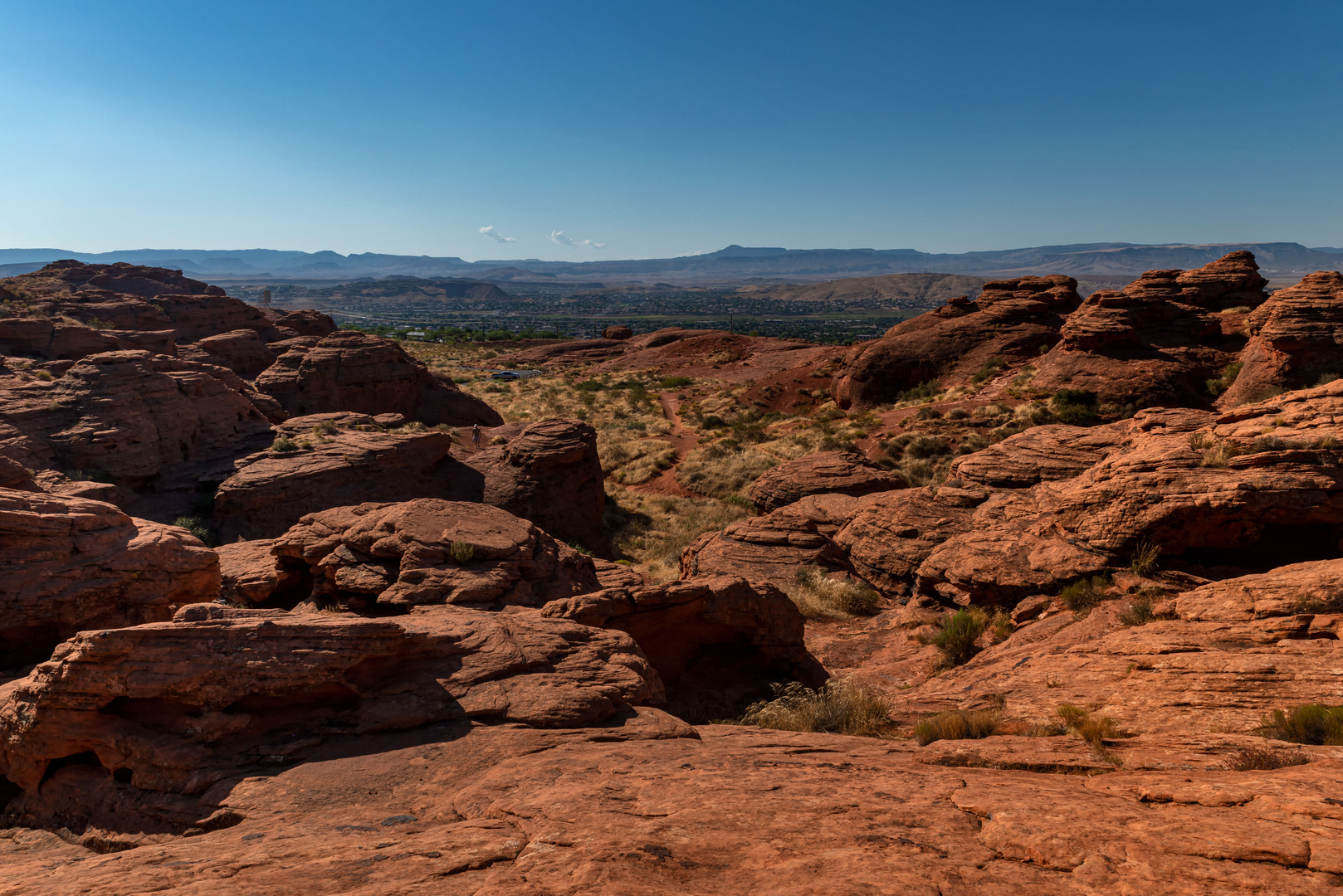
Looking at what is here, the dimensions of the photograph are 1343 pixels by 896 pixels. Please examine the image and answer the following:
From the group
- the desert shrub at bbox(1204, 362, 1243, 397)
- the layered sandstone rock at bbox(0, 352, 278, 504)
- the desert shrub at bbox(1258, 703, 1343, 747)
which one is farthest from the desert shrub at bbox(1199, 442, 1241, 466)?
the layered sandstone rock at bbox(0, 352, 278, 504)

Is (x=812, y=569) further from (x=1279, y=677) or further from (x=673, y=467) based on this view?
(x=673, y=467)

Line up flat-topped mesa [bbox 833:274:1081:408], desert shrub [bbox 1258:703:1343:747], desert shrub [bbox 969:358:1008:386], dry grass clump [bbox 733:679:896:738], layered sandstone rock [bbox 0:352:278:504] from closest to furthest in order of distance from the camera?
desert shrub [bbox 1258:703:1343:747], dry grass clump [bbox 733:679:896:738], layered sandstone rock [bbox 0:352:278:504], desert shrub [bbox 969:358:1008:386], flat-topped mesa [bbox 833:274:1081:408]

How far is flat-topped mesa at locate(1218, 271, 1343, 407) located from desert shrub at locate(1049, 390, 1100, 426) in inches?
162

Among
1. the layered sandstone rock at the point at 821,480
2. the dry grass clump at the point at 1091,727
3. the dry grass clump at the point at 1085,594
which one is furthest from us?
the layered sandstone rock at the point at 821,480

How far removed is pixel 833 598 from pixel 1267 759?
987cm

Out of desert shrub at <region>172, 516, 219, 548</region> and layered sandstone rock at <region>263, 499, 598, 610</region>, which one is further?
desert shrub at <region>172, 516, 219, 548</region>

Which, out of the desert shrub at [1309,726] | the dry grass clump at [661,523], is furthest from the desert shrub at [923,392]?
the desert shrub at [1309,726]

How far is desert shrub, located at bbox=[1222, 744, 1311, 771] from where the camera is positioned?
17.2 feet

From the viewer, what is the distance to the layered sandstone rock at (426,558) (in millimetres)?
10359

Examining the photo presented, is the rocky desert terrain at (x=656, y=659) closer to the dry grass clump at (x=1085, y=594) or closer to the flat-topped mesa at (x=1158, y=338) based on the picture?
the dry grass clump at (x=1085, y=594)

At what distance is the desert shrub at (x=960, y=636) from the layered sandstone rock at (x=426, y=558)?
247 inches

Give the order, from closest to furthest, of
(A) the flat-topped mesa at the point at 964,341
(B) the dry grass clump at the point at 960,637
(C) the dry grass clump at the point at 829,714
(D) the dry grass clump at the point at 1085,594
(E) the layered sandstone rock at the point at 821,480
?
(C) the dry grass clump at the point at 829,714
(D) the dry grass clump at the point at 1085,594
(B) the dry grass clump at the point at 960,637
(E) the layered sandstone rock at the point at 821,480
(A) the flat-topped mesa at the point at 964,341

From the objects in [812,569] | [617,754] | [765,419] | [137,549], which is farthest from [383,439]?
[765,419]

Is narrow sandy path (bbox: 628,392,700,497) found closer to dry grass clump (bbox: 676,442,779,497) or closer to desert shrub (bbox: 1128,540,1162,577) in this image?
dry grass clump (bbox: 676,442,779,497)
